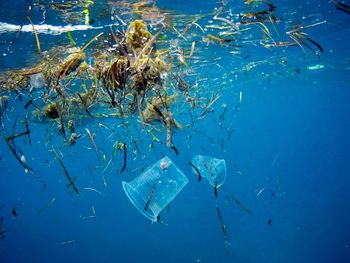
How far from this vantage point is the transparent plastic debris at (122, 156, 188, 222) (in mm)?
5156

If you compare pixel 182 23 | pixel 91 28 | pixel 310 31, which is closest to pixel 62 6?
pixel 91 28

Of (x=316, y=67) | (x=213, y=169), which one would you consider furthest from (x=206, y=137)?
(x=316, y=67)

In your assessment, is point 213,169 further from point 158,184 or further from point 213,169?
point 158,184

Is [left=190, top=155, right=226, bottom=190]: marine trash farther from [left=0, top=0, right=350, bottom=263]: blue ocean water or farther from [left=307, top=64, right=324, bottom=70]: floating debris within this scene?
[left=307, top=64, right=324, bottom=70]: floating debris

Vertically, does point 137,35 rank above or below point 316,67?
above

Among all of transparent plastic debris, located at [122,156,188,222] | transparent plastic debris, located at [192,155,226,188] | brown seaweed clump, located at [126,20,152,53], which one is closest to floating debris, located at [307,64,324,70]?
transparent plastic debris, located at [192,155,226,188]

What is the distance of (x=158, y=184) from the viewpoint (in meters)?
5.55

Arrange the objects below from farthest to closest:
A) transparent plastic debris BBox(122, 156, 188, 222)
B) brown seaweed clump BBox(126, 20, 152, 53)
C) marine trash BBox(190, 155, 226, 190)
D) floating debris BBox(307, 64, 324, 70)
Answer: floating debris BBox(307, 64, 324, 70) → marine trash BBox(190, 155, 226, 190) → transparent plastic debris BBox(122, 156, 188, 222) → brown seaweed clump BBox(126, 20, 152, 53)

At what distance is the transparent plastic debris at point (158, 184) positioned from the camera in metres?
5.16

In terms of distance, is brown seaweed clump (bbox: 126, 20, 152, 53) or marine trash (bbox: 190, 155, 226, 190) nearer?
brown seaweed clump (bbox: 126, 20, 152, 53)

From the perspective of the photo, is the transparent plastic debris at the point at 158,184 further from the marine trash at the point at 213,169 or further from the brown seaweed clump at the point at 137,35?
the brown seaweed clump at the point at 137,35

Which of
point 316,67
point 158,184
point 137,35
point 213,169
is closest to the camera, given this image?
point 137,35

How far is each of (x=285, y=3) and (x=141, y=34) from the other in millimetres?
8411

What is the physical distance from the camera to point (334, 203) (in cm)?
4734
